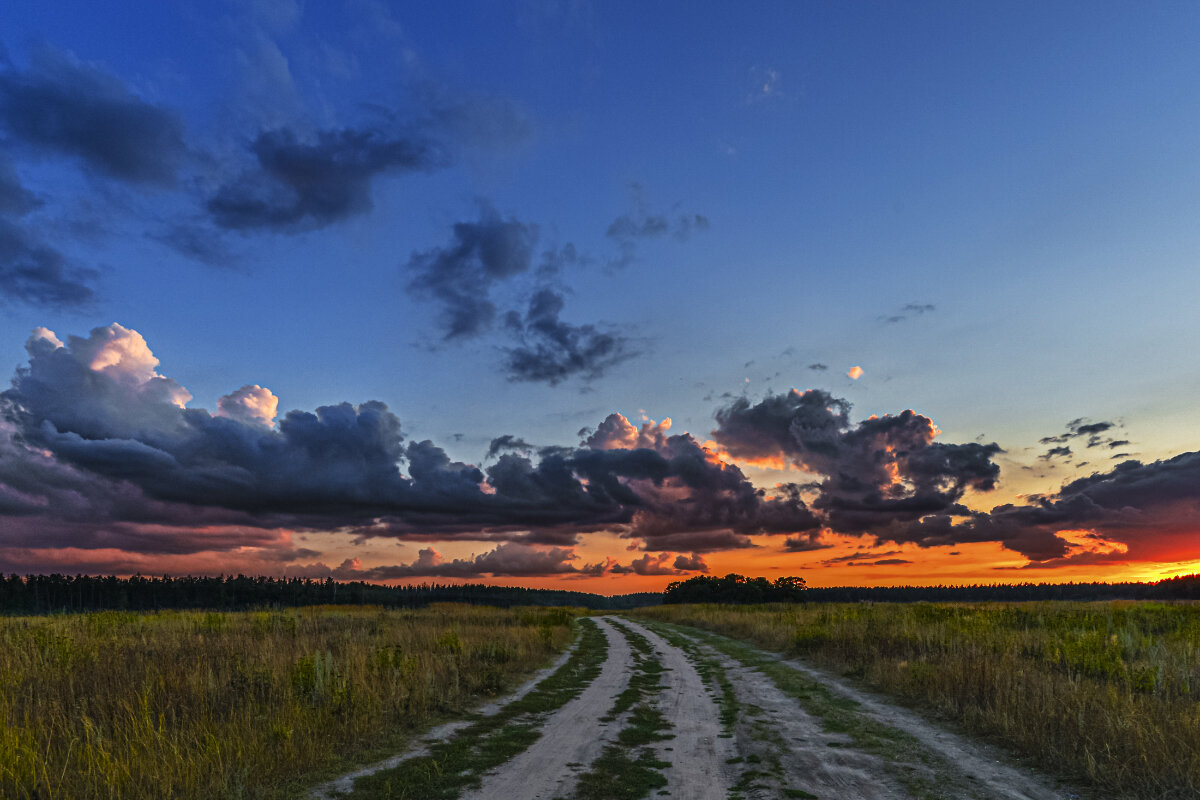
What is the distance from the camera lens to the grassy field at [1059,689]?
26.8 ft

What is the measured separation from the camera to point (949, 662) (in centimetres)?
1526

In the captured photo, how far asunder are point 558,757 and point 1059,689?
29.5 ft

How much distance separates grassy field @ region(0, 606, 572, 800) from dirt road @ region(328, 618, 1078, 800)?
4.76 ft

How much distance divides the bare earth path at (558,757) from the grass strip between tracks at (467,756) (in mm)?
252

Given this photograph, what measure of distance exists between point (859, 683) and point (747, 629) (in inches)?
747

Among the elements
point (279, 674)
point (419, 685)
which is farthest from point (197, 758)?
point (419, 685)

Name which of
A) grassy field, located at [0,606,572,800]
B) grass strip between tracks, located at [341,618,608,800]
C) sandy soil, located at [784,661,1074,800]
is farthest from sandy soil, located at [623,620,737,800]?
grassy field, located at [0,606,572,800]

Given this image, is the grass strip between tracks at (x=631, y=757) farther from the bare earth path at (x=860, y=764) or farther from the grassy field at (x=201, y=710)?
the grassy field at (x=201, y=710)

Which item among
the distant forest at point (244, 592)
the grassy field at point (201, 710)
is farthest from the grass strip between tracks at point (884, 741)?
the distant forest at point (244, 592)

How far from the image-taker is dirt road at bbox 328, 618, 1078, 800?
7973mm

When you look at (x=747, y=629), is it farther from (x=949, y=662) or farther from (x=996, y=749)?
(x=996, y=749)

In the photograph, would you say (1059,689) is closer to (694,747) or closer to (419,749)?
(694,747)

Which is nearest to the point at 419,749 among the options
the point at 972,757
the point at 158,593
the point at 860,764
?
the point at 860,764

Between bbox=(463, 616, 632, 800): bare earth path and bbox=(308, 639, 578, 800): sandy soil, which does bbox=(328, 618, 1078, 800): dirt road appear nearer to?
bbox=(463, 616, 632, 800): bare earth path
